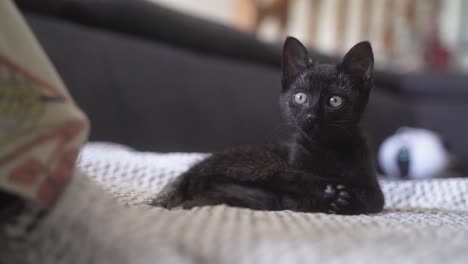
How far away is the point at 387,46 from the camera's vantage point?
3.81 m

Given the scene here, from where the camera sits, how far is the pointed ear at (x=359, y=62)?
827mm

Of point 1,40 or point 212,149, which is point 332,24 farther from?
point 1,40

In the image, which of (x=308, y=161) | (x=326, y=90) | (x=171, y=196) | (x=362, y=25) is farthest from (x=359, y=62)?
(x=362, y=25)

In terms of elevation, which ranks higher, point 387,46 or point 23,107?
point 23,107

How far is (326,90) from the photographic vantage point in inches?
31.3

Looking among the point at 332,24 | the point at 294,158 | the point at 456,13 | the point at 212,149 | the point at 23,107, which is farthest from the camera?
the point at 456,13

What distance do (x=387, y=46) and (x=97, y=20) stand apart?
2.86 m

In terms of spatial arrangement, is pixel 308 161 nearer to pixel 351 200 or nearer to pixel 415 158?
pixel 351 200

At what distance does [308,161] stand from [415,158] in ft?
3.38

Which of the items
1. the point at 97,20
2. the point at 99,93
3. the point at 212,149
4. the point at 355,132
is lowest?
the point at 212,149

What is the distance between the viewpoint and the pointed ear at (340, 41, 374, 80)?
827mm

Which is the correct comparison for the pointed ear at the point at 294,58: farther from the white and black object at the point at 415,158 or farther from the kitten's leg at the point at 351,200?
the white and black object at the point at 415,158

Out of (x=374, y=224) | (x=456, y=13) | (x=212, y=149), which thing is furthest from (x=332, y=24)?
(x=374, y=224)

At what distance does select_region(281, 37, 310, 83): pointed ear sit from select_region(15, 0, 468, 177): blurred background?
226 mm
